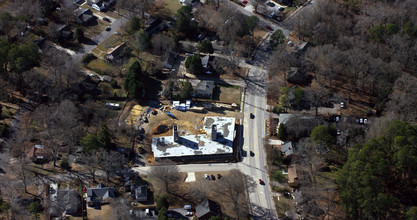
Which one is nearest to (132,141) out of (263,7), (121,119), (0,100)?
(121,119)

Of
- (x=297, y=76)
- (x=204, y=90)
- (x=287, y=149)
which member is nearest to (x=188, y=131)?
(x=204, y=90)

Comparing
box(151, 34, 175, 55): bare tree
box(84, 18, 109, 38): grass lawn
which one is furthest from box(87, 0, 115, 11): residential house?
box(151, 34, 175, 55): bare tree

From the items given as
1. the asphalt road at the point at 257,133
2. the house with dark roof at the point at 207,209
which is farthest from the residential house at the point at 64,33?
the house with dark roof at the point at 207,209

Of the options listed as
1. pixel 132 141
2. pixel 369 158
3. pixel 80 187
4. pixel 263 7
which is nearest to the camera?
pixel 369 158

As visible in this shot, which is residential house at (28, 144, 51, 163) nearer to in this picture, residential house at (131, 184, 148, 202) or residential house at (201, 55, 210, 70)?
residential house at (131, 184, 148, 202)

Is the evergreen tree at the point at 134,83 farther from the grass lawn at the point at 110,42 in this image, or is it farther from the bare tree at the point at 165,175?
the bare tree at the point at 165,175

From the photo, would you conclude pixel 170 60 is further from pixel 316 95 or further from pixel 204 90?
pixel 316 95

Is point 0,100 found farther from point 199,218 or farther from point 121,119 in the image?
point 199,218

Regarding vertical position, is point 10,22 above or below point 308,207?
above
